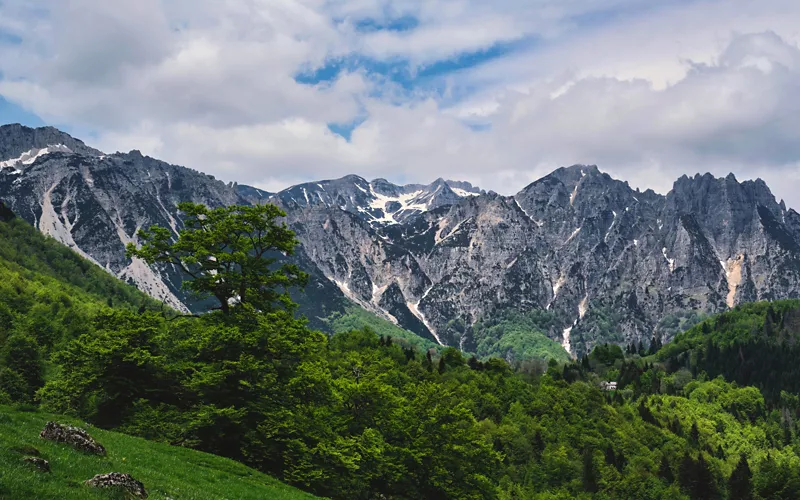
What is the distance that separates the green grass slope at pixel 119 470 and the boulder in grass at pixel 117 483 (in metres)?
0.47

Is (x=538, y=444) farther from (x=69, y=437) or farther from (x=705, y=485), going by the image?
(x=69, y=437)

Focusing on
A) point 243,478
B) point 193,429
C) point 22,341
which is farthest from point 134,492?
point 22,341

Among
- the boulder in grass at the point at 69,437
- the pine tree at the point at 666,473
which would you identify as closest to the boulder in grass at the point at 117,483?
the boulder in grass at the point at 69,437

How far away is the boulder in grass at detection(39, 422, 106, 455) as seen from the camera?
30.4m

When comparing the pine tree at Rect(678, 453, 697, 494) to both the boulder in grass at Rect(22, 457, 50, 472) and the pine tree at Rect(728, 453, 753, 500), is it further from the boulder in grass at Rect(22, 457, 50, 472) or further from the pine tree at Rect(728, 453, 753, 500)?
the boulder in grass at Rect(22, 457, 50, 472)

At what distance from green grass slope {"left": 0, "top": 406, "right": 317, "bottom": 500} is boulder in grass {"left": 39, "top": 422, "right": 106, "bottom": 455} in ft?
2.20

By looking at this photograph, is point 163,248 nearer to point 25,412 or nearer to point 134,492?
point 25,412

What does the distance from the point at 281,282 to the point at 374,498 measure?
24452mm

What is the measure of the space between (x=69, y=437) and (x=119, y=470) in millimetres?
3404

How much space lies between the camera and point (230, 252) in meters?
59.5

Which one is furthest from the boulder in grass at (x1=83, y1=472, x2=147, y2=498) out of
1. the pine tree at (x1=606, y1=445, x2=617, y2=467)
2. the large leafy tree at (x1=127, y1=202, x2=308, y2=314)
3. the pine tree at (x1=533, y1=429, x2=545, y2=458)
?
the pine tree at (x1=606, y1=445, x2=617, y2=467)

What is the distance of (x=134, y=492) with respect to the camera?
984 inches

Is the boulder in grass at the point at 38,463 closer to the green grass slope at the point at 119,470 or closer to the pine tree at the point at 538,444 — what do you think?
the green grass slope at the point at 119,470

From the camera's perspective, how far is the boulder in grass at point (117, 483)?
Answer: 2430 centimetres
